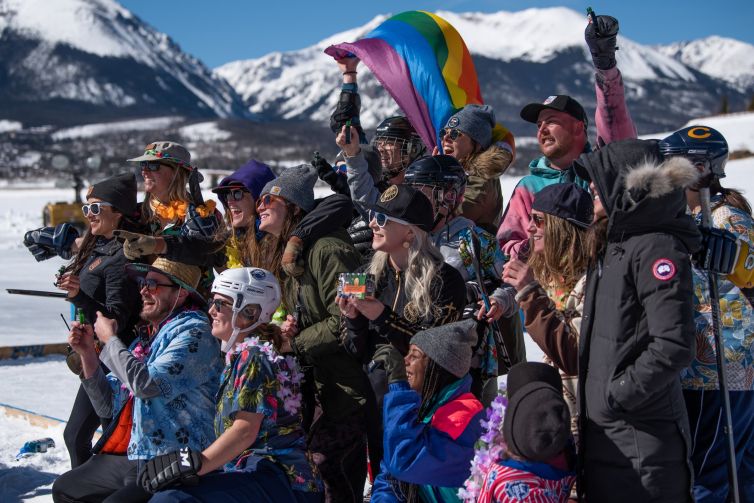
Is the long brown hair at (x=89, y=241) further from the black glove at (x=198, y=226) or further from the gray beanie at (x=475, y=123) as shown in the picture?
the gray beanie at (x=475, y=123)

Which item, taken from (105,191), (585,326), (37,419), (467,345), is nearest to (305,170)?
(105,191)

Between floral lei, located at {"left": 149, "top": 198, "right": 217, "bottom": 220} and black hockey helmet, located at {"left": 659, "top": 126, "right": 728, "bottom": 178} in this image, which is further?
floral lei, located at {"left": 149, "top": 198, "right": 217, "bottom": 220}

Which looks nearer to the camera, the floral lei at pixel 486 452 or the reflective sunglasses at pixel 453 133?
the floral lei at pixel 486 452

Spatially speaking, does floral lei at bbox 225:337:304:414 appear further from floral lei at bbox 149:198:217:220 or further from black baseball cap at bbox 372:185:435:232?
floral lei at bbox 149:198:217:220

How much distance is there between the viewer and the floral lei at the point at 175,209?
4.96 metres

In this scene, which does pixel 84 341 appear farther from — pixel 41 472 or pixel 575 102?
pixel 575 102

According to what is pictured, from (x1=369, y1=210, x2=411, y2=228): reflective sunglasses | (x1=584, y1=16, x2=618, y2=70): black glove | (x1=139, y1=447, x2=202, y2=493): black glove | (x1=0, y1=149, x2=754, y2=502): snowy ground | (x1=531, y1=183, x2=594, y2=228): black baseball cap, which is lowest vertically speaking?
(x1=0, y1=149, x2=754, y2=502): snowy ground

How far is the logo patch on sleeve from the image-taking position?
2752 millimetres

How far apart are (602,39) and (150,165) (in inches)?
103

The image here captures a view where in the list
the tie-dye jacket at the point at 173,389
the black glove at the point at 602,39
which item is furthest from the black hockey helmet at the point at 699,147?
the tie-dye jacket at the point at 173,389

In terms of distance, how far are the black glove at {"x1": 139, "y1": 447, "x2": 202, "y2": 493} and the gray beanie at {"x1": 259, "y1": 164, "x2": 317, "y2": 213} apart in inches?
58.5

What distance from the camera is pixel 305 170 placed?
15.1 feet

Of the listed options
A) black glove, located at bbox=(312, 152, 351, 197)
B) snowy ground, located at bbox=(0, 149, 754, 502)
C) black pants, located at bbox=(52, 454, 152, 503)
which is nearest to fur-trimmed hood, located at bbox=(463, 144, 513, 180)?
black glove, located at bbox=(312, 152, 351, 197)

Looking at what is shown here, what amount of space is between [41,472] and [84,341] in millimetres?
1949
